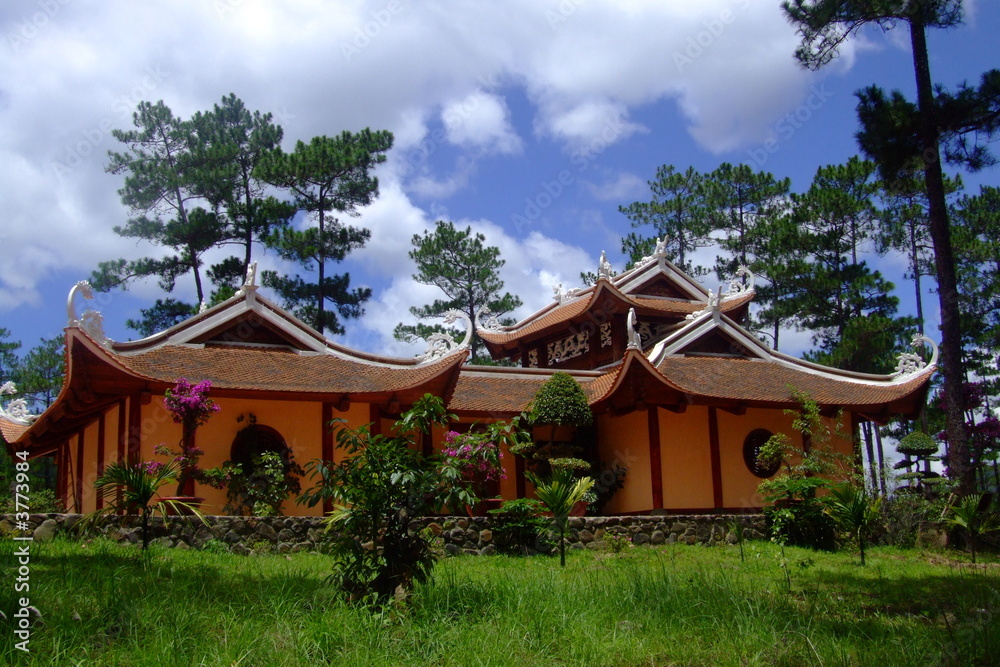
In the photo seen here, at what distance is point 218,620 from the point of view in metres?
6.21

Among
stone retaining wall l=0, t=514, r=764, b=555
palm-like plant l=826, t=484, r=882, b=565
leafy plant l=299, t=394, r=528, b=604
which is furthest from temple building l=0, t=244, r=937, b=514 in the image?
leafy plant l=299, t=394, r=528, b=604

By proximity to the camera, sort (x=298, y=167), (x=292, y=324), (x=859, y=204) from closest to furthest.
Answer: (x=292, y=324) → (x=298, y=167) → (x=859, y=204)

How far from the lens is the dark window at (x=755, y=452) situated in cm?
1714

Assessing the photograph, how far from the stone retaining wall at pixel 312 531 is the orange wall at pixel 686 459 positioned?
252 centimetres

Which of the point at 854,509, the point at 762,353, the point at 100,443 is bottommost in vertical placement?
the point at 854,509

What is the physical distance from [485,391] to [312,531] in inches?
232

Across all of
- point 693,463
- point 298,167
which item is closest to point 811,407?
point 693,463

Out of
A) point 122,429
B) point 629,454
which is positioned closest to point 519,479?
point 629,454

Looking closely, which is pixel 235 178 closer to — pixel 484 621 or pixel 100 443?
pixel 100 443

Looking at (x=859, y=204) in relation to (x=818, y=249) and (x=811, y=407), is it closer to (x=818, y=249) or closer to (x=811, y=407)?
(x=818, y=249)

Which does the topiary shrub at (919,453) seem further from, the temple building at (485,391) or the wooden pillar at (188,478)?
the wooden pillar at (188,478)

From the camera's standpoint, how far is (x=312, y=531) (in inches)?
460

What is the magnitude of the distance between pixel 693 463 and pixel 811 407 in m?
3.06

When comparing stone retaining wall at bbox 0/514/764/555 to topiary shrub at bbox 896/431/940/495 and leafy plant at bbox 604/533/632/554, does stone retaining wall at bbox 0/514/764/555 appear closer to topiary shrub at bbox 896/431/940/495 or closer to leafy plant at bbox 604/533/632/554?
leafy plant at bbox 604/533/632/554
